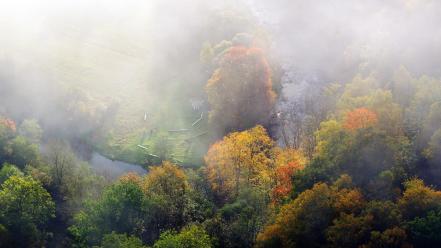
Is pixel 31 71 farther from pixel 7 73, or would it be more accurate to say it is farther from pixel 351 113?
pixel 351 113

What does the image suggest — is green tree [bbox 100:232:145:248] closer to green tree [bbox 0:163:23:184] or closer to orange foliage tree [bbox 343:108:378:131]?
green tree [bbox 0:163:23:184]

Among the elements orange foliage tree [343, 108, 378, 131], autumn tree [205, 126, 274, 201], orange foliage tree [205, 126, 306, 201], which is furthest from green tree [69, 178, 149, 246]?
orange foliage tree [343, 108, 378, 131]

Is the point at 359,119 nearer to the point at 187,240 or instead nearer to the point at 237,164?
the point at 237,164

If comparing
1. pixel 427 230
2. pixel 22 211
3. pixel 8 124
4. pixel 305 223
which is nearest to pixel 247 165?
pixel 305 223

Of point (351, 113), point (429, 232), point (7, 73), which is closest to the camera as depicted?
point (429, 232)

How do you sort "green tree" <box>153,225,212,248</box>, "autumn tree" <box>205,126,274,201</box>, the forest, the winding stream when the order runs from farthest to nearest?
the winding stream < "autumn tree" <box>205,126,274,201</box> < the forest < "green tree" <box>153,225,212,248</box>

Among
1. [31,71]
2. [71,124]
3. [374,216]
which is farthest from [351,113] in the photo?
[31,71]
